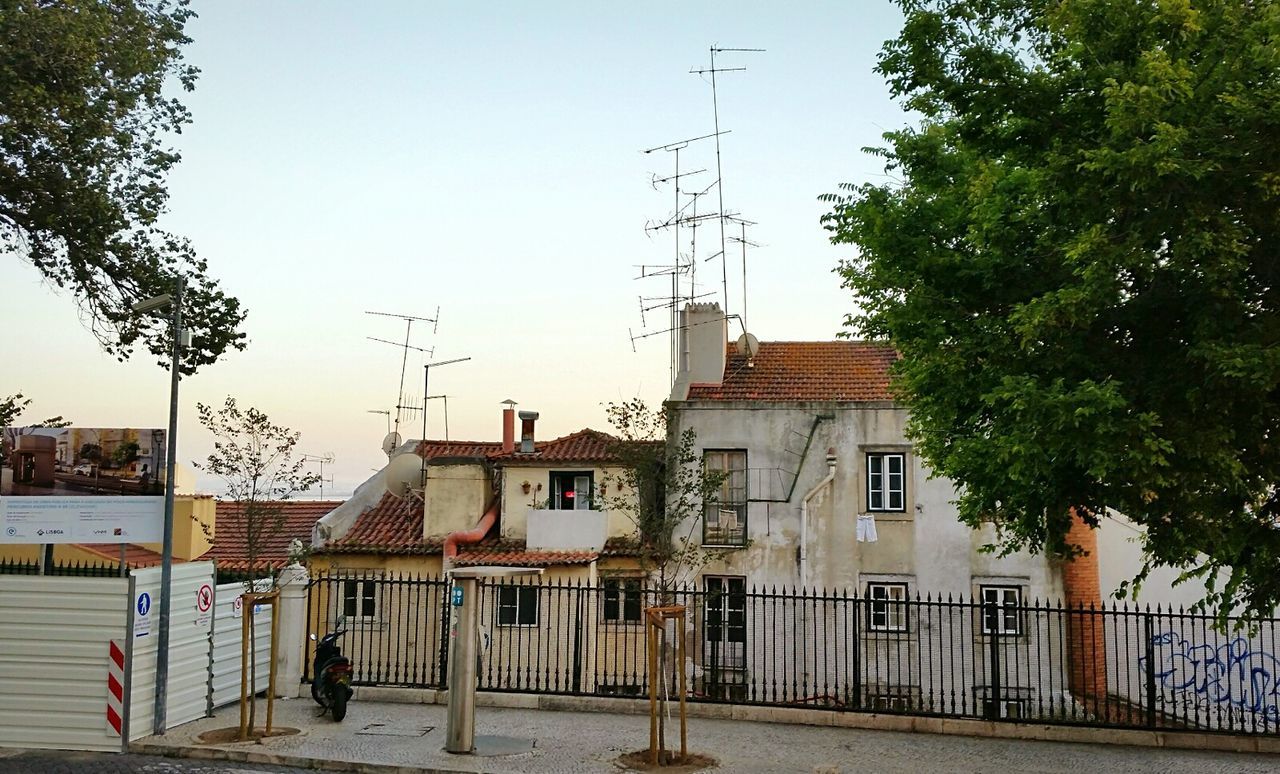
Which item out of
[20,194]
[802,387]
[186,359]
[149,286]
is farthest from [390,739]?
[802,387]

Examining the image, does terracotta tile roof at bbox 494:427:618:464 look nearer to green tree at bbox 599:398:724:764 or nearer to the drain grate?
green tree at bbox 599:398:724:764

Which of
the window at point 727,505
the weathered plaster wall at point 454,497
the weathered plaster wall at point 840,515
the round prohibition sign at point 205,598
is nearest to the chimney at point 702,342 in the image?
the weathered plaster wall at point 840,515

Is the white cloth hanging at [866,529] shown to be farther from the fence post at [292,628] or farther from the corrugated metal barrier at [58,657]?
the corrugated metal barrier at [58,657]

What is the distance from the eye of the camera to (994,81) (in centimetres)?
1200

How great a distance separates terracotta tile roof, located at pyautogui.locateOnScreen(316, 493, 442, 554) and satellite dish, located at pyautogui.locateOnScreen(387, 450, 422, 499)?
1.41 feet

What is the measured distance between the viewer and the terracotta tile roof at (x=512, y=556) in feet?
78.3

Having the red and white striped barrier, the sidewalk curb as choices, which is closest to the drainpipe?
the sidewalk curb

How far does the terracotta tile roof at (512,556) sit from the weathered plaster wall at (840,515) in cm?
285

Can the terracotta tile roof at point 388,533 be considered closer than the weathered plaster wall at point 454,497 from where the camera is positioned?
Yes

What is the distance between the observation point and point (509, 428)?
28.1 m

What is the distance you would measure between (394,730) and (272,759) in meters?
2.08

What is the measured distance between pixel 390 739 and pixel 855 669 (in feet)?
21.3

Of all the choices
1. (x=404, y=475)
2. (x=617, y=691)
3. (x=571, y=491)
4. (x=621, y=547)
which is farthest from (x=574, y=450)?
(x=617, y=691)

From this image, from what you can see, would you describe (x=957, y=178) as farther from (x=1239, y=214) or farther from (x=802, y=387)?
(x=802, y=387)
